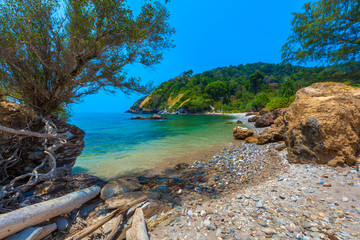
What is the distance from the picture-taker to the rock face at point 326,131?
15.4 feet

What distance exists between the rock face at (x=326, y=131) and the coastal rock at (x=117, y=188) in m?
6.20

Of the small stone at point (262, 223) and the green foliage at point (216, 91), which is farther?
the green foliage at point (216, 91)

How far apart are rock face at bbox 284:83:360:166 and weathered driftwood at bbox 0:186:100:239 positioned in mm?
7441

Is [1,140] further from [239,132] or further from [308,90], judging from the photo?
[239,132]

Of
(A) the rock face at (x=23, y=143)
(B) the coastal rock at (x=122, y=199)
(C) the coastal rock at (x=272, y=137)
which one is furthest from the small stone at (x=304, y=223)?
(C) the coastal rock at (x=272, y=137)

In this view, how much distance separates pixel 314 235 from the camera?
2.24 metres

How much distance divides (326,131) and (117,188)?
7306 mm

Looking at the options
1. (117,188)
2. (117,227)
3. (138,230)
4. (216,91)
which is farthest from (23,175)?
(216,91)

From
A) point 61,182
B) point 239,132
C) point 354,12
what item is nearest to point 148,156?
point 61,182

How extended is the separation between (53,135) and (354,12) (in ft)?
72.5

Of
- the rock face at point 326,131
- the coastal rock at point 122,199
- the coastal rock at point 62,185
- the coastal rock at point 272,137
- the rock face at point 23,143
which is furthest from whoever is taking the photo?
the coastal rock at point 272,137

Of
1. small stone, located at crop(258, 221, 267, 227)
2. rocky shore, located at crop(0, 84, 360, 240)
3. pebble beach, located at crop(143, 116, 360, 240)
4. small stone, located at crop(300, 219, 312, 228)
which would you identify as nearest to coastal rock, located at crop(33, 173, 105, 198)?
rocky shore, located at crop(0, 84, 360, 240)

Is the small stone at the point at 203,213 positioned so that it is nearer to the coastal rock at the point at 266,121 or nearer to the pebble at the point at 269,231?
the pebble at the point at 269,231

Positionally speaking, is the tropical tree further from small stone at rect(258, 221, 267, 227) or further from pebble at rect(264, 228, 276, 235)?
pebble at rect(264, 228, 276, 235)
